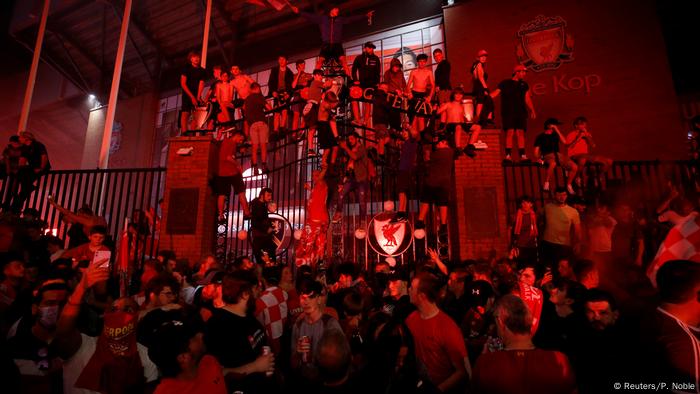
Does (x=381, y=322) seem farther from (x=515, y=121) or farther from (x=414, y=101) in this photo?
(x=515, y=121)

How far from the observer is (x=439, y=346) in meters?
3.24

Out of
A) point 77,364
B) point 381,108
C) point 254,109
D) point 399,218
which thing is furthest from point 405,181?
point 77,364

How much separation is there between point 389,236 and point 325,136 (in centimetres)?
283

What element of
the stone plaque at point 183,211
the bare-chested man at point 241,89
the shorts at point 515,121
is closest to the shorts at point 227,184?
the stone plaque at point 183,211

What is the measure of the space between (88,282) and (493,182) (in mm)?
7434

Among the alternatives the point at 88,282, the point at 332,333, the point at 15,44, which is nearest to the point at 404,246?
the point at 332,333

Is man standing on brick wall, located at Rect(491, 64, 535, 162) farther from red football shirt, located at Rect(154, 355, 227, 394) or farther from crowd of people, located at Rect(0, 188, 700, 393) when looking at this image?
red football shirt, located at Rect(154, 355, 227, 394)

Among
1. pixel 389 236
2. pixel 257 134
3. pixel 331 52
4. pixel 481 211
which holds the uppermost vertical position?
pixel 331 52

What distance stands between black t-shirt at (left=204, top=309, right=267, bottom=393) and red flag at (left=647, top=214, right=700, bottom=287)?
471cm

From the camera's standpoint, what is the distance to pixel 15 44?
1934 centimetres

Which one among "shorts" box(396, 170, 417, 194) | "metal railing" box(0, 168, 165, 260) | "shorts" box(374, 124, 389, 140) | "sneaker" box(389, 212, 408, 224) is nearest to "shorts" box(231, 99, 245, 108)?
"metal railing" box(0, 168, 165, 260)

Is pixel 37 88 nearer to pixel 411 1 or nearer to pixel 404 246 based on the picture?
pixel 411 1

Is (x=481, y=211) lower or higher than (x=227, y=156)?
lower

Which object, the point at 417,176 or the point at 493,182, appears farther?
the point at 417,176
